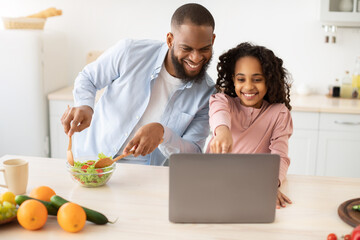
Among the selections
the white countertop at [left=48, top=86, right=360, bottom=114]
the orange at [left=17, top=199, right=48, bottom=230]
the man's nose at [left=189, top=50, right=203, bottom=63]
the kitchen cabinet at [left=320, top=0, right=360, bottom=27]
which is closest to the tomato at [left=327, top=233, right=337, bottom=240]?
the orange at [left=17, top=199, right=48, bottom=230]

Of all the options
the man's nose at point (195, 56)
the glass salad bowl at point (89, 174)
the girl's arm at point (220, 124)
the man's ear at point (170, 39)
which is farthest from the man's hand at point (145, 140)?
the man's ear at point (170, 39)

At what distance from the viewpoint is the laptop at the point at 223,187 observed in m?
1.08

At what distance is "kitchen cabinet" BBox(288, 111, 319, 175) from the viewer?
295 cm

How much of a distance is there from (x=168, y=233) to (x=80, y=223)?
23 centimetres

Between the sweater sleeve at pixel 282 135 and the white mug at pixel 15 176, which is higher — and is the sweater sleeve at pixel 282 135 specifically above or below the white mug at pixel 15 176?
above

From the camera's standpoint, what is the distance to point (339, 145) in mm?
2979

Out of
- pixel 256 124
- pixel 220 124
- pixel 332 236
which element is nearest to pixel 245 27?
pixel 256 124

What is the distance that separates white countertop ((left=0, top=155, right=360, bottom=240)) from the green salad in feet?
0.08

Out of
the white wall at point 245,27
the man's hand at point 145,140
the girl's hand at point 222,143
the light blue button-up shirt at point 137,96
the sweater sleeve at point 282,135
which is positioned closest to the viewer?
the girl's hand at point 222,143

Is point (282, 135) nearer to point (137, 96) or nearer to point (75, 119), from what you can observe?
point (137, 96)

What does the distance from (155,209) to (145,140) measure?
0.29 metres

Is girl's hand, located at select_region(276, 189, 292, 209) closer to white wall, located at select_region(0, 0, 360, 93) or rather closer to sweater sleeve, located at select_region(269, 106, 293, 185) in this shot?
sweater sleeve, located at select_region(269, 106, 293, 185)

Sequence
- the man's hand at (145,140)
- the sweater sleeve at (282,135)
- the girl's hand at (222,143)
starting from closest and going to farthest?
the girl's hand at (222,143) → the man's hand at (145,140) → the sweater sleeve at (282,135)

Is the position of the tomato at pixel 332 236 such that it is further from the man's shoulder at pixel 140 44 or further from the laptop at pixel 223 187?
the man's shoulder at pixel 140 44
